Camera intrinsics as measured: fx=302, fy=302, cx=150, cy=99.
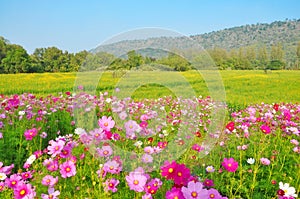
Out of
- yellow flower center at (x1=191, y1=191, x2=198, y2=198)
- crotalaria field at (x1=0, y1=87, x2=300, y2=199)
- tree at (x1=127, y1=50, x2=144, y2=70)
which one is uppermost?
tree at (x1=127, y1=50, x2=144, y2=70)

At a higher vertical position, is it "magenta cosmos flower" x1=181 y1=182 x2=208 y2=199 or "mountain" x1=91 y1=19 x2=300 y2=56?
"mountain" x1=91 y1=19 x2=300 y2=56

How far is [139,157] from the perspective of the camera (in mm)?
2252

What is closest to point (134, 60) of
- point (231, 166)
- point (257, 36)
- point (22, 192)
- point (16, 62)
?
point (231, 166)

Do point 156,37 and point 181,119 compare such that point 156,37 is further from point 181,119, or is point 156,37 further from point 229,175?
point 181,119

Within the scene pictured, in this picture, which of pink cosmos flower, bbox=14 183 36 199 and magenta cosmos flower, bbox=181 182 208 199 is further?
pink cosmos flower, bbox=14 183 36 199

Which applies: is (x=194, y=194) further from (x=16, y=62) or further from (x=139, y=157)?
(x=16, y=62)

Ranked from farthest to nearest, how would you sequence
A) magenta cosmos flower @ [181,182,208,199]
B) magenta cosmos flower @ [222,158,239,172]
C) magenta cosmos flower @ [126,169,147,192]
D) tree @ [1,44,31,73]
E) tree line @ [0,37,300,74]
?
1. tree @ [1,44,31,73]
2. tree line @ [0,37,300,74]
3. magenta cosmos flower @ [222,158,239,172]
4. magenta cosmos flower @ [126,169,147,192]
5. magenta cosmos flower @ [181,182,208,199]

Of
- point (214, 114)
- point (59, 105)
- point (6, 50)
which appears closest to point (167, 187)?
point (214, 114)

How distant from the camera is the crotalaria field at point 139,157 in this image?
170 centimetres

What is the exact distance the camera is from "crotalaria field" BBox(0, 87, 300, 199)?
1704 millimetres

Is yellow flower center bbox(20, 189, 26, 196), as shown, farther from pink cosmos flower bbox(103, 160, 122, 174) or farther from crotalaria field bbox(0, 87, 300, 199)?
pink cosmos flower bbox(103, 160, 122, 174)

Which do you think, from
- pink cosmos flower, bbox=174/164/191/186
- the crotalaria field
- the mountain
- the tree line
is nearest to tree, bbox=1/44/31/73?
the tree line

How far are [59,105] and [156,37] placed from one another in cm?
267

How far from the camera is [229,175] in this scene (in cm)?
248
